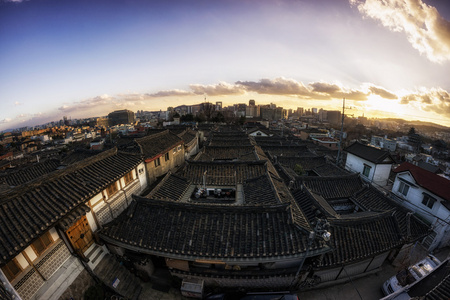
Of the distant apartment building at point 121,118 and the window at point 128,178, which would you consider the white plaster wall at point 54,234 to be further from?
the distant apartment building at point 121,118

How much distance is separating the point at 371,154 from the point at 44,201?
121ft

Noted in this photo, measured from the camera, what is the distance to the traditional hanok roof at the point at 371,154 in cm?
2430

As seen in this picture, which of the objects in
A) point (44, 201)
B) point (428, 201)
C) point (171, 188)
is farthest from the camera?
point (428, 201)

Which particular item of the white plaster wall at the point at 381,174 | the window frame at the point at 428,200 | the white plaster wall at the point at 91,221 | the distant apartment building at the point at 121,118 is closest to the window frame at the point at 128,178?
the white plaster wall at the point at 91,221

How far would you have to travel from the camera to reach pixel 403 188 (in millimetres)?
20375

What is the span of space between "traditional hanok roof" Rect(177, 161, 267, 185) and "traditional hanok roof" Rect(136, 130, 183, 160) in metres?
3.73

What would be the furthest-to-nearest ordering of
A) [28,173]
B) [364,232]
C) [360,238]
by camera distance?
[28,173] < [364,232] < [360,238]

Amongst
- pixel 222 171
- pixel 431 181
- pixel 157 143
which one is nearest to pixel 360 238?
pixel 222 171

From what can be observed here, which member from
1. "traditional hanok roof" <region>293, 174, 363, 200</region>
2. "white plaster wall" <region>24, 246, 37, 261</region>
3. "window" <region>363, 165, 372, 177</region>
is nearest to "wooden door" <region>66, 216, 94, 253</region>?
"white plaster wall" <region>24, 246, 37, 261</region>

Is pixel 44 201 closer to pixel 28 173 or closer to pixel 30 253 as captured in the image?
pixel 30 253

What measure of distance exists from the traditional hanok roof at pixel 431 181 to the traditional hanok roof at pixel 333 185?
17.4 feet

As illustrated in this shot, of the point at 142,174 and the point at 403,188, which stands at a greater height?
the point at 142,174

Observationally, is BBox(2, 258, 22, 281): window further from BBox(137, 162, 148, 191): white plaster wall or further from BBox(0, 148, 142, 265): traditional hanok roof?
BBox(137, 162, 148, 191): white plaster wall

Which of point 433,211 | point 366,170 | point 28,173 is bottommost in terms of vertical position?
point 433,211
